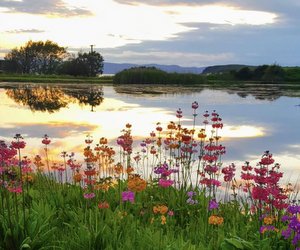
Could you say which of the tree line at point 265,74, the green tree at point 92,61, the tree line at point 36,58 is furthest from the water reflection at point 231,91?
the tree line at point 36,58

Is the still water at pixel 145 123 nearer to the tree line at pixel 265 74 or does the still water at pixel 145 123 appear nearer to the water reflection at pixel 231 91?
the water reflection at pixel 231 91

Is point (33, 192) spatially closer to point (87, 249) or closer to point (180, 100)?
point (87, 249)

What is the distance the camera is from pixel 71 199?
8359 millimetres

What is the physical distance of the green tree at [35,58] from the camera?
11194 cm

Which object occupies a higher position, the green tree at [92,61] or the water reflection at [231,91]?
the green tree at [92,61]

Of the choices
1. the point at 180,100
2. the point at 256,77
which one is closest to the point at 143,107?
the point at 180,100

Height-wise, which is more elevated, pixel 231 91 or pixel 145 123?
pixel 231 91

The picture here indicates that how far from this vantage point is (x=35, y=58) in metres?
113

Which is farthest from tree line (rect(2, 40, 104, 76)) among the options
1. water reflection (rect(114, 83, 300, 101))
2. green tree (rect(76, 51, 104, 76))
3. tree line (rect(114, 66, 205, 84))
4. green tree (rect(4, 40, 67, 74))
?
water reflection (rect(114, 83, 300, 101))

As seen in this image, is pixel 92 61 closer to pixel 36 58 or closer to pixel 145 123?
pixel 36 58

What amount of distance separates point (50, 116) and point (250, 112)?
499 inches

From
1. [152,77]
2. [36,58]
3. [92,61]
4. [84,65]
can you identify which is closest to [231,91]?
[152,77]

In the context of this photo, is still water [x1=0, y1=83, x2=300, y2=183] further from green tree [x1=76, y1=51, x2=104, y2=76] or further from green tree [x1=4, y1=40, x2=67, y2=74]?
green tree [x1=4, y1=40, x2=67, y2=74]

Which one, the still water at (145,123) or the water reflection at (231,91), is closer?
the still water at (145,123)
